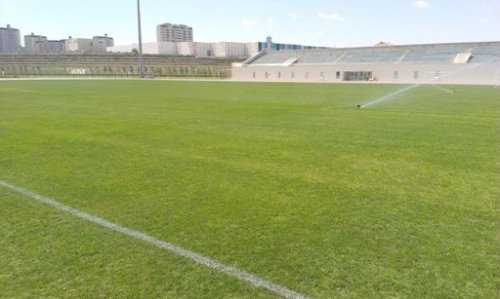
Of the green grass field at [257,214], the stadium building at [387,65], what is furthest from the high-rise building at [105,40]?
the green grass field at [257,214]

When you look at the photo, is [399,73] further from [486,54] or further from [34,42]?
Answer: [34,42]

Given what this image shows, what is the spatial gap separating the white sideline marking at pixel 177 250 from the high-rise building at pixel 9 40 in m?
201

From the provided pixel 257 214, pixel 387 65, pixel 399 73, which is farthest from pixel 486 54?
pixel 257 214

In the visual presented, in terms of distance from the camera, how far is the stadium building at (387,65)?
183 ft

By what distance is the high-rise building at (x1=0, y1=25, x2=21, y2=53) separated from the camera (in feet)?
583

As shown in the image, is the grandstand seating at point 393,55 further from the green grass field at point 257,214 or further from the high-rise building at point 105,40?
the high-rise building at point 105,40

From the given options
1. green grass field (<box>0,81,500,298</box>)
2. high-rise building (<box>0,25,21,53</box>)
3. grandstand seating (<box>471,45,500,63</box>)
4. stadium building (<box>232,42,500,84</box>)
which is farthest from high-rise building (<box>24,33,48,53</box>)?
green grass field (<box>0,81,500,298</box>)

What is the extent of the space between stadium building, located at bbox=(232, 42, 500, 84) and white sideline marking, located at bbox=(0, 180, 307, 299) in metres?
54.3

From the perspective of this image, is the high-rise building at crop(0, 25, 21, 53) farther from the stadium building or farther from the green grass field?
the green grass field

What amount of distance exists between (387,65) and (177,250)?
64.3 m

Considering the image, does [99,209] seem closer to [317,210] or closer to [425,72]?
[317,210]

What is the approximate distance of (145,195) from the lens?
18.6 feet

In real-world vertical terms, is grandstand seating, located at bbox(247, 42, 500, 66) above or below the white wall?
above

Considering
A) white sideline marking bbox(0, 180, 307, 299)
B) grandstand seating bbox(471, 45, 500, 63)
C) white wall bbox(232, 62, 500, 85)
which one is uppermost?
grandstand seating bbox(471, 45, 500, 63)
